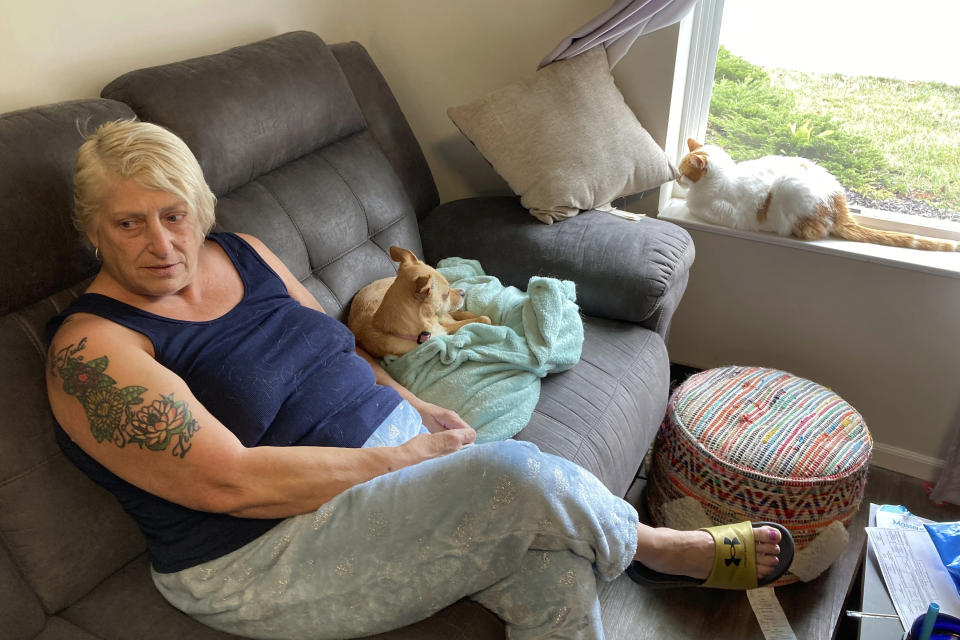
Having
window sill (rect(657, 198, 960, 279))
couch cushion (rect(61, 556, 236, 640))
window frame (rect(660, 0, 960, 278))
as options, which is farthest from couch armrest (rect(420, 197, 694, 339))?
couch cushion (rect(61, 556, 236, 640))

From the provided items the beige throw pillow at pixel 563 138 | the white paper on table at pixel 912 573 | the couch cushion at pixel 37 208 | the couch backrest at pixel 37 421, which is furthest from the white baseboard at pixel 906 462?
the couch cushion at pixel 37 208

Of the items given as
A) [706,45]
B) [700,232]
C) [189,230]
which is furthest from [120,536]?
[706,45]

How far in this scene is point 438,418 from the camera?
1565mm

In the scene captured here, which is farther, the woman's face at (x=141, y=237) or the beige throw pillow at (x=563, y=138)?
the beige throw pillow at (x=563, y=138)

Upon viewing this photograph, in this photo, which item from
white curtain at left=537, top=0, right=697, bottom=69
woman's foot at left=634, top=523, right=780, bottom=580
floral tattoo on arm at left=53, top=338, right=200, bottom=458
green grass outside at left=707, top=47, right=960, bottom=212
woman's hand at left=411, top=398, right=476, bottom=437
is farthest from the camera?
green grass outside at left=707, top=47, right=960, bottom=212

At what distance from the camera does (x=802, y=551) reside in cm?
174

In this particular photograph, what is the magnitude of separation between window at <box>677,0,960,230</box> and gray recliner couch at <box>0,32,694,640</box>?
2.00 ft

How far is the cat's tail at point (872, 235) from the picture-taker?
2.04m

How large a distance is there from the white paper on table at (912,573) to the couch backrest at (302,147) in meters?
1.28

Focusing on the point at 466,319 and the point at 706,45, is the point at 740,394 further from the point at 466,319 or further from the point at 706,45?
the point at 706,45

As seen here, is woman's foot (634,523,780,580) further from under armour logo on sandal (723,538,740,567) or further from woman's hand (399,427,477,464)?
woman's hand (399,427,477,464)

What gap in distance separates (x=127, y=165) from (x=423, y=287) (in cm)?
65

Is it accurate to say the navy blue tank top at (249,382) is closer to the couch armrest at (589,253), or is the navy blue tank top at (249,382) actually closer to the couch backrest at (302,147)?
the couch backrest at (302,147)

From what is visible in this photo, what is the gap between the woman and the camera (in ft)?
3.85
